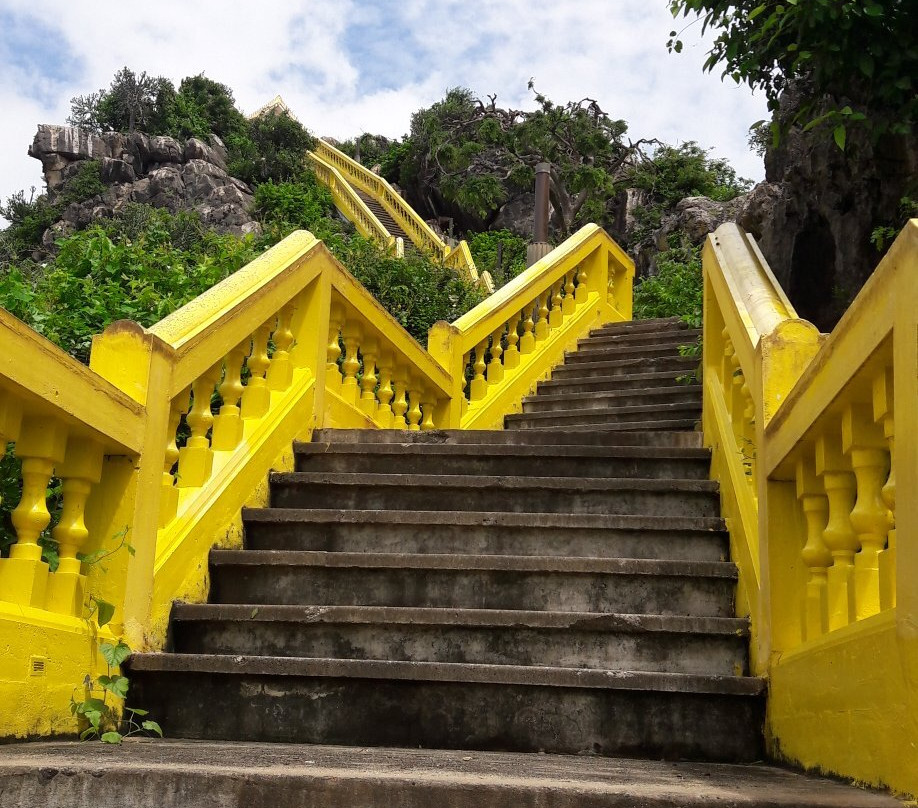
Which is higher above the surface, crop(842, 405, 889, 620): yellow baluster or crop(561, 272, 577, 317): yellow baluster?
crop(561, 272, 577, 317): yellow baluster

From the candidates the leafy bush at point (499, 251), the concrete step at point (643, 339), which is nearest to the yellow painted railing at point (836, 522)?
the concrete step at point (643, 339)

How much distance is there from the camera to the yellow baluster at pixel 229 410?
14.2 feet

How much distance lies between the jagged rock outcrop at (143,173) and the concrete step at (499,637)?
30.9m

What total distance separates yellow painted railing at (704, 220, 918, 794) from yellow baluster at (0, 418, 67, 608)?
214 cm

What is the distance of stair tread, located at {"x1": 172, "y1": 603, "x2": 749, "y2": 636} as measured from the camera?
3.40 m

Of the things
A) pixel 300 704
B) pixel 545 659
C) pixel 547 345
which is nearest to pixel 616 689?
pixel 545 659

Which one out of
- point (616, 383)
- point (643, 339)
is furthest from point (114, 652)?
point (643, 339)

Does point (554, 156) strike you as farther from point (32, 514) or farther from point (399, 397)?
point (32, 514)

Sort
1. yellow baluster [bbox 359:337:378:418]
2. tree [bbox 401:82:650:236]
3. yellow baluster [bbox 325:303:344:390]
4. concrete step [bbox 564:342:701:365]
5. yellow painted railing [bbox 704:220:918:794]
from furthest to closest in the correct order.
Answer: tree [bbox 401:82:650:236], concrete step [bbox 564:342:701:365], yellow baluster [bbox 359:337:378:418], yellow baluster [bbox 325:303:344:390], yellow painted railing [bbox 704:220:918:794]

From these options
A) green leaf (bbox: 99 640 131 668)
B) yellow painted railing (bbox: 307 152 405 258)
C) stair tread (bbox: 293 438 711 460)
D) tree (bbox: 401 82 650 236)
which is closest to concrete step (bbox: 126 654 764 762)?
green leaf (bbox: 99 640 131 668)

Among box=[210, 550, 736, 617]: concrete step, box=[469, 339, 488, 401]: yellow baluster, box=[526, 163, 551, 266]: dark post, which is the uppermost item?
box=[526, 163, 551, 266]: dark post

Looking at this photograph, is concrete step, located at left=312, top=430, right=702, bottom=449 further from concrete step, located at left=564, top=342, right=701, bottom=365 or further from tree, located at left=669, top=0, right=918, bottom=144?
concrete step, located at left=564, top=342, right=701, bottom=365

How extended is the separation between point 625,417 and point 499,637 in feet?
10.5

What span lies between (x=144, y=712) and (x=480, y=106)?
2578 cm
